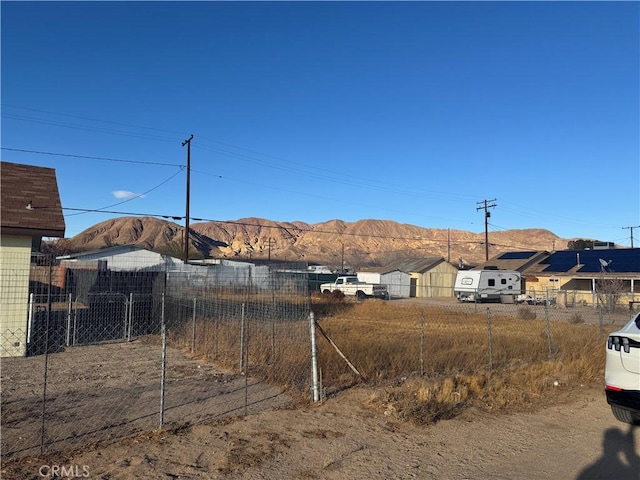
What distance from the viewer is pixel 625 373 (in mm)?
6184

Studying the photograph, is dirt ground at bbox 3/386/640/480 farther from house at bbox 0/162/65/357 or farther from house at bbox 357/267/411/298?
house at bbox 357/267/411/298

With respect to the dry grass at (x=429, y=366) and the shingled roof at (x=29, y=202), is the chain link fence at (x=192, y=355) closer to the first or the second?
the dry grass at (x=429, y=366)

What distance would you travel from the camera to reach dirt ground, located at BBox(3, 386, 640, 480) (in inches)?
194

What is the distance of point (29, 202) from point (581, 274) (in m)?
39.0

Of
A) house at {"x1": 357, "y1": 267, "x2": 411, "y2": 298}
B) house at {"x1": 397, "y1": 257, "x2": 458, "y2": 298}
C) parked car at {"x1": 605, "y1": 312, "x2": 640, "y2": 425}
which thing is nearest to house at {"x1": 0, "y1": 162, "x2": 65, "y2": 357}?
parked car at {"x1": 605, "y1": 312, "x2": 640, "y2": 425}

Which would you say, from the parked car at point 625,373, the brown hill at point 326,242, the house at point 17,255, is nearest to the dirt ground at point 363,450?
the parked car at point 625,373

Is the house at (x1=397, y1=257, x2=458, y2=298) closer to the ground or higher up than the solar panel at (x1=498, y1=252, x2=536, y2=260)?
closer to the ground

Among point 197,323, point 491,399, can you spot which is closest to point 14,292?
point 197,323

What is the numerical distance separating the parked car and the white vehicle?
1332 inches

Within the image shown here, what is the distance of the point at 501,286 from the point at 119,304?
113 feet

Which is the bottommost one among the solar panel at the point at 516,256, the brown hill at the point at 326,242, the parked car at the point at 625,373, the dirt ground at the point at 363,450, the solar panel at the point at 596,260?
the dirt ground at the point at 363,450

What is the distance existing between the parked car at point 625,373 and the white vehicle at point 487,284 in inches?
1332

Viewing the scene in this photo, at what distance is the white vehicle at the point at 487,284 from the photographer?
40812 millimetres

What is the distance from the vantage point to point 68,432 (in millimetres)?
6039
